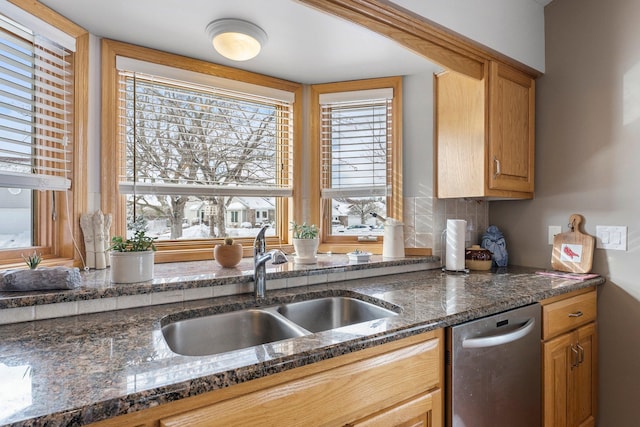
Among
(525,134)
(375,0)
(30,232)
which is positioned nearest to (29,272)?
(30,232)

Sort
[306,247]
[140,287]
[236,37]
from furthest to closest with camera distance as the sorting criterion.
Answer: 1. [306,247]
2. [236,37]
3. [140,287]

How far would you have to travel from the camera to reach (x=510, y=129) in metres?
2.08

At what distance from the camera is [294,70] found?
214 centimetres

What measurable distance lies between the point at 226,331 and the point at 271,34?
54.5 inches

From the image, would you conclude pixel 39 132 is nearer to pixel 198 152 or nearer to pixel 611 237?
pixel 198 152

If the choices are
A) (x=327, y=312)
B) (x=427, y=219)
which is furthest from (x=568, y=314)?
(x=327, y=312)

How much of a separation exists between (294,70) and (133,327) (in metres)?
1.64

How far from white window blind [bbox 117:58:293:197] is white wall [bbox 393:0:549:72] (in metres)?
1.01

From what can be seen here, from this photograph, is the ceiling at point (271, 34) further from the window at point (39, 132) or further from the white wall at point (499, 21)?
the white wall at point (499, 21)

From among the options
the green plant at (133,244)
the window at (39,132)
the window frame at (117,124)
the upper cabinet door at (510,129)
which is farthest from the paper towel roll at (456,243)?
the window at (39,132)

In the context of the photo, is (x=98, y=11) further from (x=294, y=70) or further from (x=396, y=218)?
(x=396, y=218)

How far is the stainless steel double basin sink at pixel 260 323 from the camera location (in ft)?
4.21

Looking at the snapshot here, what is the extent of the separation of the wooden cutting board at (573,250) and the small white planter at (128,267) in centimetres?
220

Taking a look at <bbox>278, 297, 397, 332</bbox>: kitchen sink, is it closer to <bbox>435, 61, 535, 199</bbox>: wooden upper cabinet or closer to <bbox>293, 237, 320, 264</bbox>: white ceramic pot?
<bbox>293, 237, 320, 264</bbox>: white ceramic pot
